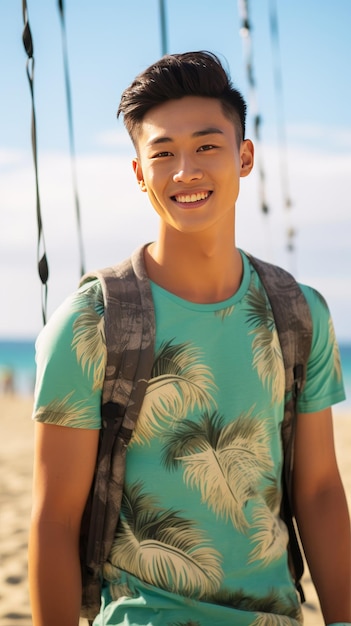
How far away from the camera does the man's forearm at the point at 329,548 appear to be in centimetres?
217

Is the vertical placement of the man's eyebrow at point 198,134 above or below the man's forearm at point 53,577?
above

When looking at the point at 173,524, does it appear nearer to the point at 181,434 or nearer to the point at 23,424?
the point at 181,434

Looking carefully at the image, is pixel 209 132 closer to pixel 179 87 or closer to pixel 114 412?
pixel 179 87

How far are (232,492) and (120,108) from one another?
3.41 feet

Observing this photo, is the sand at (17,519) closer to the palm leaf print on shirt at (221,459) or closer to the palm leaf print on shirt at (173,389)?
the palm leaf print on shirt at (221,459)

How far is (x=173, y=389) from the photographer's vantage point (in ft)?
6.69

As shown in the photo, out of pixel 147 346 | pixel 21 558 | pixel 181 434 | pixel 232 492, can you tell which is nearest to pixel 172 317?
pixel 147 346

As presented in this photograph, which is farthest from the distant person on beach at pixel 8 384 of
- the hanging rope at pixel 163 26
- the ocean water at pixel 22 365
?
the hanging rope at pixel 163 26

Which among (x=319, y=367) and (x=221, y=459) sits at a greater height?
(x=319, y=367)

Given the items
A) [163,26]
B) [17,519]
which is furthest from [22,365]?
[163,26]

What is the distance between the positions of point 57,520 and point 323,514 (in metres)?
0.72

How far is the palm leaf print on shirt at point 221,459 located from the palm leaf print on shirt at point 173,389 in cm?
4

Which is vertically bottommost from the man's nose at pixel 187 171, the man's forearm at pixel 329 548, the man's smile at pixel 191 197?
the man's forearm at pixel 329 548

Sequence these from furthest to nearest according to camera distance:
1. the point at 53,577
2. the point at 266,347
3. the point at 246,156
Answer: the point at 246,156 → the point at 266,347 → the point at 53,577
